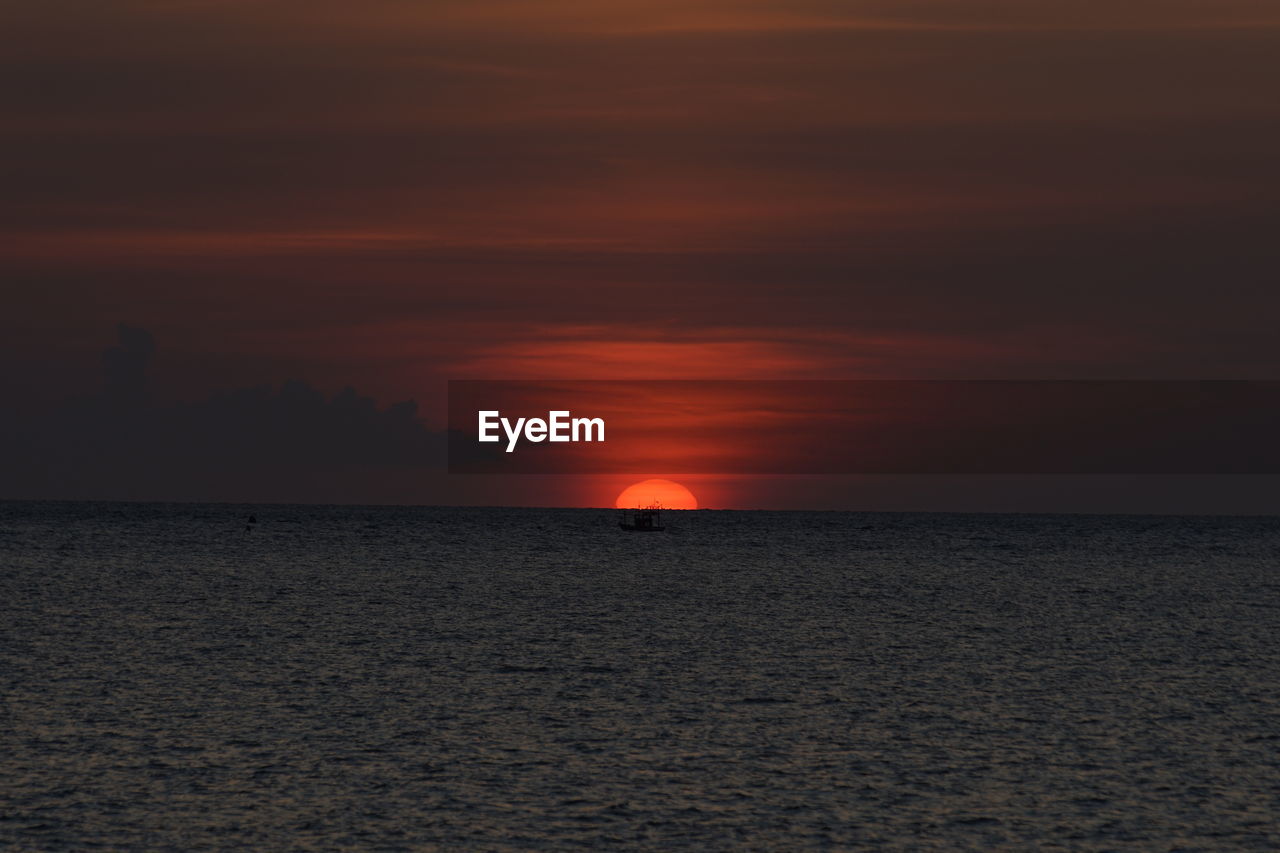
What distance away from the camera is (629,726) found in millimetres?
56469

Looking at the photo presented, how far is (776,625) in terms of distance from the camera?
101 metres

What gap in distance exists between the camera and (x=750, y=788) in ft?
150

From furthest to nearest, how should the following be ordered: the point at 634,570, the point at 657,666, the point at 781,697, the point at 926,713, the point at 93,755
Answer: the point at 634,570 < the point at 657,666 < the point at 781,697 < the point at 926,713 < the point at 93,755

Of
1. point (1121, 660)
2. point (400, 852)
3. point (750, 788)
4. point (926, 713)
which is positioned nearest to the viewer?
point (400, 852)

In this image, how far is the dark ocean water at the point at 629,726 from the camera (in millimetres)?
41188

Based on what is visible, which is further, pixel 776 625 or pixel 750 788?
pixel 776 625

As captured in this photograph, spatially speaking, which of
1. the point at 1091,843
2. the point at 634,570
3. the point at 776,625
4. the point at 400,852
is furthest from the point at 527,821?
the point at 634,570

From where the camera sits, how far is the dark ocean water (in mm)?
41188

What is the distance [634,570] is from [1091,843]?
435 feet

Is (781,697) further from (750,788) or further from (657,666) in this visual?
(750,788)

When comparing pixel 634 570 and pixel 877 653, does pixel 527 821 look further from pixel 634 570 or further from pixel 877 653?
pixel 634 570

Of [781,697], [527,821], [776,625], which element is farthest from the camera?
[776,625]

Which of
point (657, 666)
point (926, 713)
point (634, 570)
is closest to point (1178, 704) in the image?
point (926, 713)

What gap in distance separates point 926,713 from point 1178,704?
12689 millimetres
